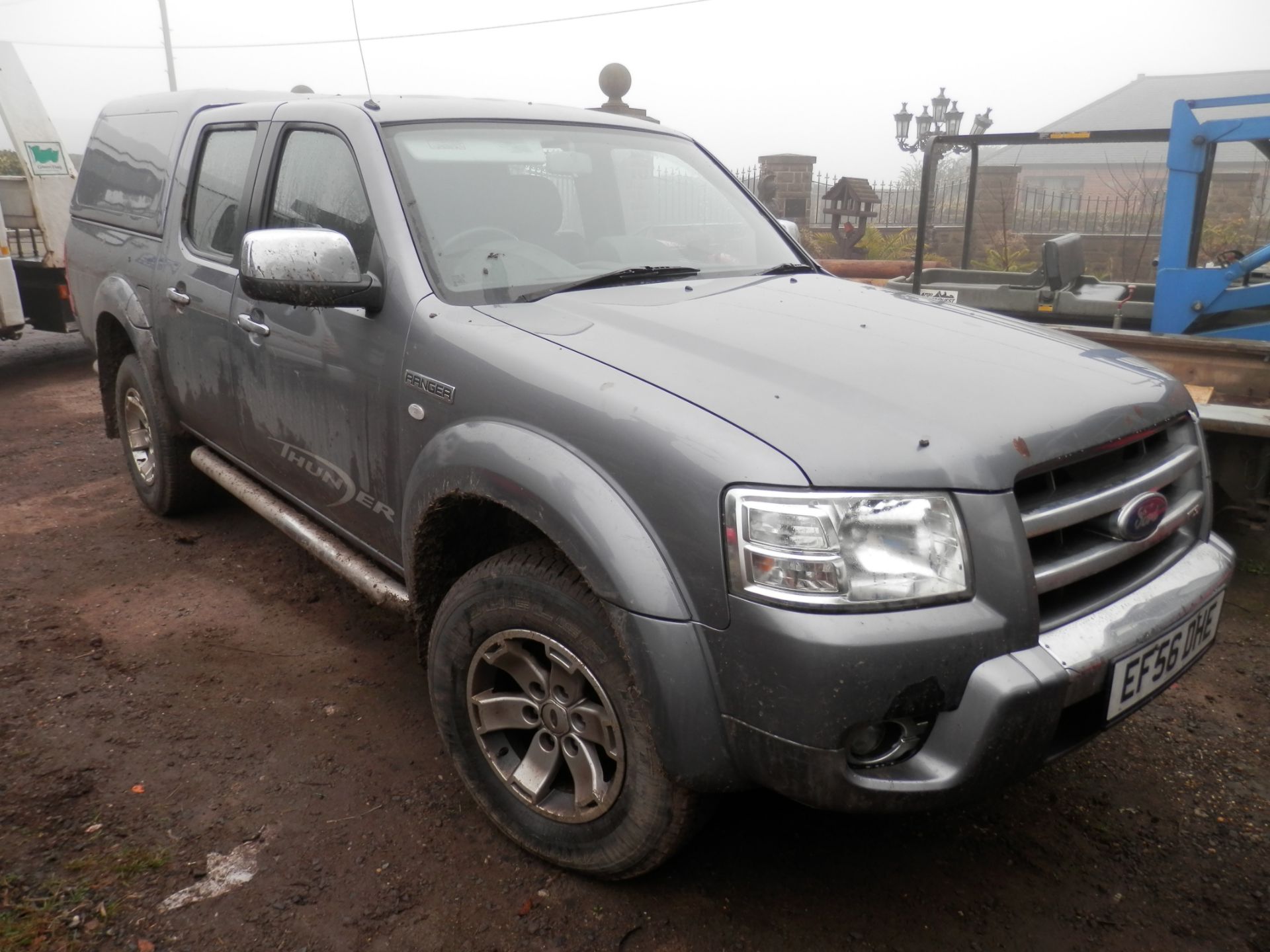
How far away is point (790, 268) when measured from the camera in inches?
125

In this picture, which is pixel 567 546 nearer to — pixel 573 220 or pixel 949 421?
pixel 949 421

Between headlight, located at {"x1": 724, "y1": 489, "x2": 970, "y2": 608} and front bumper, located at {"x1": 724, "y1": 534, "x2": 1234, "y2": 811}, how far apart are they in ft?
0.41

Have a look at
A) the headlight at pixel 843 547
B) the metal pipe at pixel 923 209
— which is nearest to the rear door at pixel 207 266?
the headlight at pixel 843 547

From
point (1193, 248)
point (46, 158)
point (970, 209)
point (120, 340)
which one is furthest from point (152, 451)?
point (970, 209)

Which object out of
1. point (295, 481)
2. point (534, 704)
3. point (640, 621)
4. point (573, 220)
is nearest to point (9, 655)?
point (295, 481)

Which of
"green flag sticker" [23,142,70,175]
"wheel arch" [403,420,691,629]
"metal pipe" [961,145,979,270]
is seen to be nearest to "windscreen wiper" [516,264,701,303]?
"wheel arch" [403,420,691,629]

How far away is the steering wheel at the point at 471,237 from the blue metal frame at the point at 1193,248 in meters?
4.19

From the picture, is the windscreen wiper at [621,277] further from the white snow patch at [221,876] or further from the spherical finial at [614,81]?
the spherical finial at [614,81]

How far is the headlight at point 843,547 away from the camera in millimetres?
1719

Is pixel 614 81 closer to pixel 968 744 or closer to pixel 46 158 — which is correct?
pixel 46 158

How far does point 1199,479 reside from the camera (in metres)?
2.38

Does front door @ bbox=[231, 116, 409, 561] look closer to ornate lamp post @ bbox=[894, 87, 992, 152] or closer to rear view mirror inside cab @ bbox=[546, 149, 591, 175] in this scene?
rear view mirror inside cab @ bbox=[546, 149, 591, 175]

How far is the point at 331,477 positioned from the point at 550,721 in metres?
1.15

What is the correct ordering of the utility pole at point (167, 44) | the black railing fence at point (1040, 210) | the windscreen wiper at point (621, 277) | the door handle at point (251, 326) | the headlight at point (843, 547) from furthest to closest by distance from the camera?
the utility pole at point (167, 44)
the black railing fence at point (1040, 210)
the door handle at point (251, 326)
the windscreen wiper at point (621, 277)
the headlight at point (843, 547)
